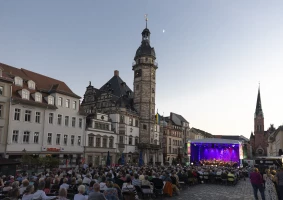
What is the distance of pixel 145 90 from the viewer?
55438 mm

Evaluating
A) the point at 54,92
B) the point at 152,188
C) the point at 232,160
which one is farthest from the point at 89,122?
the point at 152,188

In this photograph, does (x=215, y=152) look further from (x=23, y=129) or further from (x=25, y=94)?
(x=25, y=94)

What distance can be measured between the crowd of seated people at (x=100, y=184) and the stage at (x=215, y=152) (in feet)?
55.5

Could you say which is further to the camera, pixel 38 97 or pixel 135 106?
pixel 135 106

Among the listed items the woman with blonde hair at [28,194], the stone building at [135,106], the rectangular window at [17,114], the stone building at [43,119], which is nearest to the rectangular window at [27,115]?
the stone building at [43,119]

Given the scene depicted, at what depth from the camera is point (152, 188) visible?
1518 centimetres

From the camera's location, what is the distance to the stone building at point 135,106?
4969cm

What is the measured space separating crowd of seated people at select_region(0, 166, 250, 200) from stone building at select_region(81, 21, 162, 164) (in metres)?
27.0

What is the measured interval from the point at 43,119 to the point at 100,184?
2380 cm

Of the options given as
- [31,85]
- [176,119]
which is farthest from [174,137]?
[31,85]

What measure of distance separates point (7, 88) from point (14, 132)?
4873 millimetres

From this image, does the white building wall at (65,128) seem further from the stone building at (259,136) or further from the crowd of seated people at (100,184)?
the stone building at (259,136)

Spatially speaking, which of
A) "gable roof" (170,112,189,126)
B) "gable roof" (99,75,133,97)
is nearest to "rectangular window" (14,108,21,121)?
"gable roof" (99,75,133,97)

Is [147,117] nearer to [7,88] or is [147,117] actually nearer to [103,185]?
[7,88]
